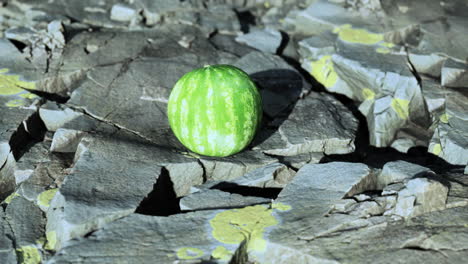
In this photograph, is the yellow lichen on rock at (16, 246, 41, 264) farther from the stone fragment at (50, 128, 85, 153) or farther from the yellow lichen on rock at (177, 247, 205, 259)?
the stone fragment at (50, 128, 85, 153)

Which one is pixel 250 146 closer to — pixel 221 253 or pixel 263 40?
pixel 221 253

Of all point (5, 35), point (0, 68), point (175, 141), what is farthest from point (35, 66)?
point (175, 141)

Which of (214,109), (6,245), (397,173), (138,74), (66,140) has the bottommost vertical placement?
(6,245)

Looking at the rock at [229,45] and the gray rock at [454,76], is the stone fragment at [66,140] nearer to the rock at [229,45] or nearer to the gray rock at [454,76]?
the rock at [229,45]

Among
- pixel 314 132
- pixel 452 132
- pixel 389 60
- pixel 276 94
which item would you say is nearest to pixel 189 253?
pixel 314 132

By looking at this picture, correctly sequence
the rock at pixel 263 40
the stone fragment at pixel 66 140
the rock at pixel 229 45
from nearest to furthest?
the stone fragment at pixel 66 140 < the rock at pixel 229 45 < the rock at pixel 263 40

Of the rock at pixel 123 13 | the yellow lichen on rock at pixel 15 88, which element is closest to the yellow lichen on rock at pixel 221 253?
the yellow lichen on rock at pixel 15 88

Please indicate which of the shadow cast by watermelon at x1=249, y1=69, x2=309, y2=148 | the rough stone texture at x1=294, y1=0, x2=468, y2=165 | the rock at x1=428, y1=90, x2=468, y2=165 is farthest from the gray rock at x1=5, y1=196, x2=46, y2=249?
the rock at x1=428, y1=90, x2=468, y2=165
